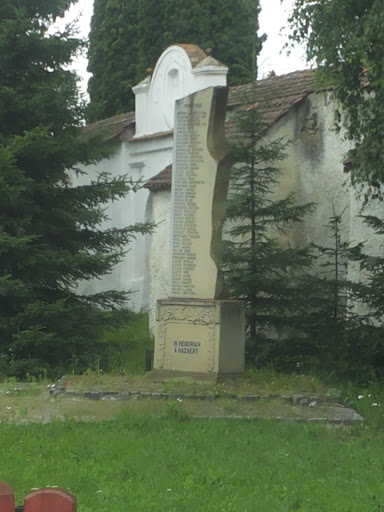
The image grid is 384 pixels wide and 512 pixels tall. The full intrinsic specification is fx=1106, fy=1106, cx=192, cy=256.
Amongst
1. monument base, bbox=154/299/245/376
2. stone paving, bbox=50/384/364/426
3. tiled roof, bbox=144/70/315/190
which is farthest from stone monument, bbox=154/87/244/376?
tiled roof, bbox=144/70/315/190

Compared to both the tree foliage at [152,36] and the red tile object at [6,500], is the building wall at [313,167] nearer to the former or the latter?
the tree foliage at [152,36]

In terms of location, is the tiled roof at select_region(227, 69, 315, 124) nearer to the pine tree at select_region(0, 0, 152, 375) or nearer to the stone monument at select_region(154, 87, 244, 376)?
the pine tree at select_region(0, 0, 152, 375)

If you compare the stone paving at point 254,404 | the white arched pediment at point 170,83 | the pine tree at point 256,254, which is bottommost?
the stone paving at point 254,404

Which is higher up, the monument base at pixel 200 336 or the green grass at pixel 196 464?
the monument base at pixel 200 336

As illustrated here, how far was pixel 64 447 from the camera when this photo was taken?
29.2 ft

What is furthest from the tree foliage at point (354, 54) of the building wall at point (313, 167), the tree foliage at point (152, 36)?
the tree foliage at point (152, 36)

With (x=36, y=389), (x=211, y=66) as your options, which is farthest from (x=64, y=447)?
(x=211, y=66)

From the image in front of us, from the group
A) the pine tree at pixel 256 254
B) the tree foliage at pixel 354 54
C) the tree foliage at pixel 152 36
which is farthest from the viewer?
the tree foliage at pixel 152 36

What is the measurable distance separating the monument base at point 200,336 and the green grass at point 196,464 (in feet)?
8.18

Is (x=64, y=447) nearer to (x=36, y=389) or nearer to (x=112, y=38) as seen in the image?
(x=36, y=389)

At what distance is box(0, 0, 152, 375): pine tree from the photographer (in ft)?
52.8

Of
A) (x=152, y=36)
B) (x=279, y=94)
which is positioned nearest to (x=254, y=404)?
(x=279, y=94)

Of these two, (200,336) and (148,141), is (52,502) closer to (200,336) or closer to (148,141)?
(200,336)

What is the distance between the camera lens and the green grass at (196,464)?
277 inches
